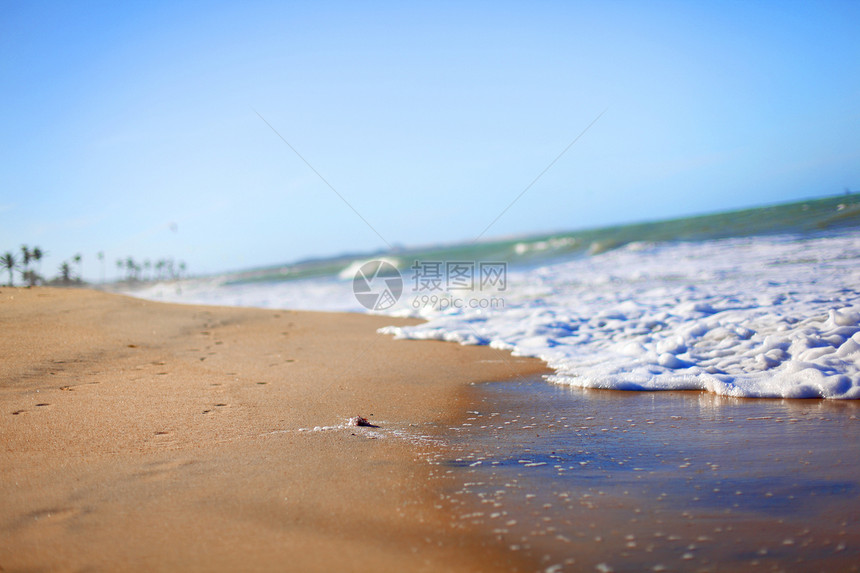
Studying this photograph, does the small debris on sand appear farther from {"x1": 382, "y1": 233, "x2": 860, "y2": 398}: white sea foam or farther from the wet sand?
{"x1": 382, "y1": 233, "x2": 860, "y2": 398}: white sea foam

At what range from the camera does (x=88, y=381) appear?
4117 mm

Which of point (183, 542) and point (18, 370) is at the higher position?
point (18, 370)

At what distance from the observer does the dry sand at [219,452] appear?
1927 mm

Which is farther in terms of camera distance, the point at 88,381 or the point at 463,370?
the point at 463,370

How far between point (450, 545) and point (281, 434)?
1538 millimetres

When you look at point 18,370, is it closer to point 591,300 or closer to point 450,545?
point 450,545

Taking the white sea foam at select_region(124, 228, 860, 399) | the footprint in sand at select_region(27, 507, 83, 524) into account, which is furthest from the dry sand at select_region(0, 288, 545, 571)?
the white sea foam at select_region(124, 228, 860, 399)

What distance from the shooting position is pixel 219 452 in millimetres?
2830

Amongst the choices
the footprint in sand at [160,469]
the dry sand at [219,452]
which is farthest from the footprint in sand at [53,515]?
the footprint in sand at [160,469]

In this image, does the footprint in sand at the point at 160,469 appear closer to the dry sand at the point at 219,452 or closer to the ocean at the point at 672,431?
the dry sand at the point at 219,452

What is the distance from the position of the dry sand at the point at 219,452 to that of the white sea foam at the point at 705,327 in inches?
29.8

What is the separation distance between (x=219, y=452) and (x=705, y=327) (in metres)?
4.28

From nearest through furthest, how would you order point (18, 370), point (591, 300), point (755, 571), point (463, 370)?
point (755, 571) → point (18, 370) → point (463, 370) → point (591, 300)

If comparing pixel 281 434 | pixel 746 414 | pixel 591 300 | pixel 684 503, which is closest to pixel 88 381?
pixel 281 434
